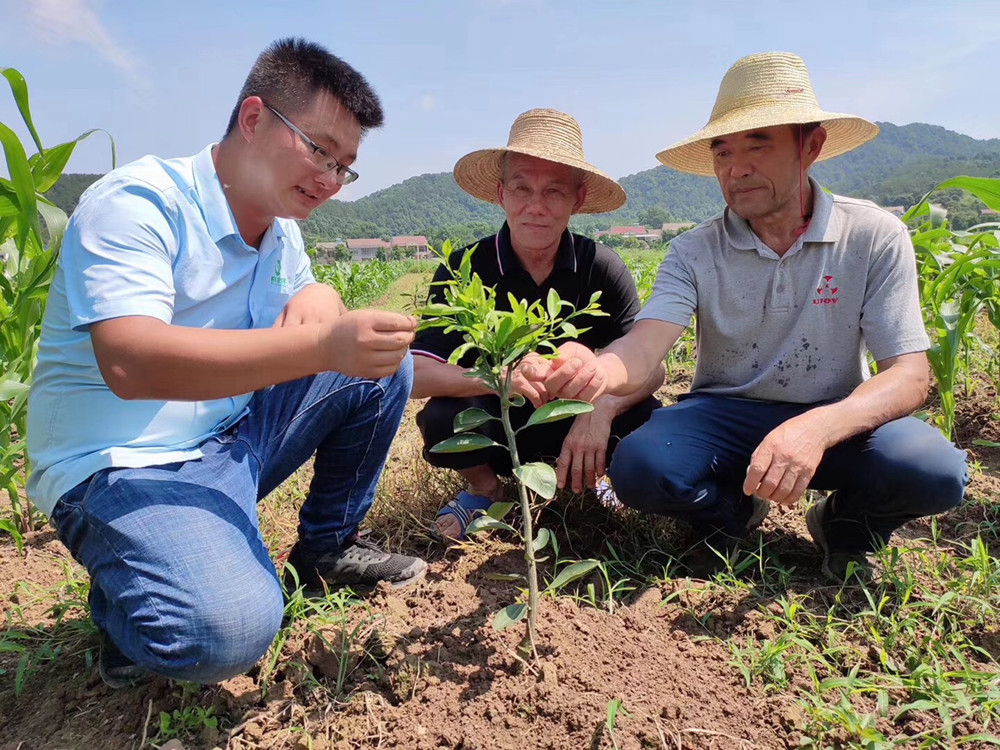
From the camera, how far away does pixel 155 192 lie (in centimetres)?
146

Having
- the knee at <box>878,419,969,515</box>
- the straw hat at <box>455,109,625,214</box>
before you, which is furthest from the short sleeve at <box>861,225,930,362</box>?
the straw hat at <box>455,109,625,214</box>

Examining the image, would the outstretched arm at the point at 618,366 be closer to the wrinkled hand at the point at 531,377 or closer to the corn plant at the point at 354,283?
the wrinkled hand at the point at 531,377

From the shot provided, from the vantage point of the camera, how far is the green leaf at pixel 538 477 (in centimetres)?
138

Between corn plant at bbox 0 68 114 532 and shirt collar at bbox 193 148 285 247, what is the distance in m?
0.48

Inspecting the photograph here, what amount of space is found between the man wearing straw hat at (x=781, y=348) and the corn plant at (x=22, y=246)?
1.45 metres

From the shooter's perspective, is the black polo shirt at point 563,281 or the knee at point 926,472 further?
the black polo shirt at point 563,281

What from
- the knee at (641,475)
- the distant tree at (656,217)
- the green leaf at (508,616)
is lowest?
the green leaf at (508,616)

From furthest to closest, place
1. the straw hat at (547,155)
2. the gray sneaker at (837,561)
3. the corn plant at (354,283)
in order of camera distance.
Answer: the corn plant at (354,283), the straw hat at (547,155), the gray sneaker at (837,561)

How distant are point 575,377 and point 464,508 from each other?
76cm

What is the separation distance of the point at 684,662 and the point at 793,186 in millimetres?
1375

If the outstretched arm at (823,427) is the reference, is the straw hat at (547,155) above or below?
above

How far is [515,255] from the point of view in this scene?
234 centimetres

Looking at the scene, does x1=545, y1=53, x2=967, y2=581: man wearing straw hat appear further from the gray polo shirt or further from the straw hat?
the straw hat

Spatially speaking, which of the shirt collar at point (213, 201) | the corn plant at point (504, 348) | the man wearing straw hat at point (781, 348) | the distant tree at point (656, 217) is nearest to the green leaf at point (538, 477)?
the corn plant at point (504, 348)
